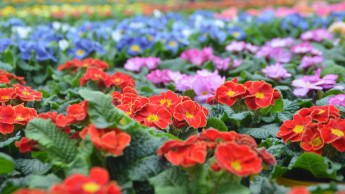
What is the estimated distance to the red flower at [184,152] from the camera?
1245 mm

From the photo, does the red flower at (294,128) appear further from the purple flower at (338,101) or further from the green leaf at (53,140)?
the green leaf at (53,140)

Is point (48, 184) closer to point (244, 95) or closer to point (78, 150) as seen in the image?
point (78, 150)

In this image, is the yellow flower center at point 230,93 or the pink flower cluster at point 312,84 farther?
the pink flower cluster at point 312,84

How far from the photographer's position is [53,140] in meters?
1.42

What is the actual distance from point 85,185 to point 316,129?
1.06m

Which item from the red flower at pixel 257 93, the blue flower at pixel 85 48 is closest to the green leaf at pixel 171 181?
the red flower at pixel 257 93

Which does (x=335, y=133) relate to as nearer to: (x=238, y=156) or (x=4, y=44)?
(x=238, y=156)

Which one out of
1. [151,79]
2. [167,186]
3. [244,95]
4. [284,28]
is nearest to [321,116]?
[244,95]

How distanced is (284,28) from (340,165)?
4383mm

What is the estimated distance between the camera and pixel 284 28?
221 inches

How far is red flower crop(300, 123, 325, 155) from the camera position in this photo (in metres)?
1.59

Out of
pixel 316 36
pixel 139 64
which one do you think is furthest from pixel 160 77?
pixel 316 36

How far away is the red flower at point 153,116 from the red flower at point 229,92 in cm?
35

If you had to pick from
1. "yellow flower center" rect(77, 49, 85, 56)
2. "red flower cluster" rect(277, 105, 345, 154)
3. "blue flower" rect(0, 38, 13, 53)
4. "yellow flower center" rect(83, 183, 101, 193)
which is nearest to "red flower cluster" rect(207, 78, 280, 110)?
"red flower cluster" rect(277, 105, 345, 154)
